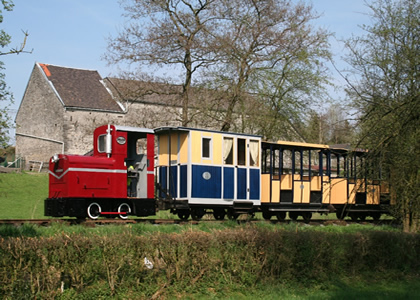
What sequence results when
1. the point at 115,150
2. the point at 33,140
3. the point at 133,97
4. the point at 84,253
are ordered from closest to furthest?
the point at 84,253 < the point at 115,150 < the point at 133,97 < the point at 33,140

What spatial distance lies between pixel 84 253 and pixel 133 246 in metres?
0.91

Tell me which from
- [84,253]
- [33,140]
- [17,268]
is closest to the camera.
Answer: [17,268]

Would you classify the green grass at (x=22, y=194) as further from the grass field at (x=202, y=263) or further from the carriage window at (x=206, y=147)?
the grass field at (x=202, y=263)

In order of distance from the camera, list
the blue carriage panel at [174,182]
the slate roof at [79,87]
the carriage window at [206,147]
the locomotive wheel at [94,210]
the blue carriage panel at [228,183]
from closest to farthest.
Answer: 1. the locomotive wheel at [94,210]
2. the blue carriage panel at [174,182]
3. the carriage window at [206,147]
4. the blue carriage panel at [228,183]
5. the slate roof at [79,87]

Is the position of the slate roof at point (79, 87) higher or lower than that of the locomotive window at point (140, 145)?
higher

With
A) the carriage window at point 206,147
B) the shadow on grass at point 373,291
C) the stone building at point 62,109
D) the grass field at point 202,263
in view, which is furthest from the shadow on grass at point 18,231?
the stone building at point 62,109

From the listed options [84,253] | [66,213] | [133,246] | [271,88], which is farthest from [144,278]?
[271,88]

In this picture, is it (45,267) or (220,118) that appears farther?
Result: (220,118)

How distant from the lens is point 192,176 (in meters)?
17.3

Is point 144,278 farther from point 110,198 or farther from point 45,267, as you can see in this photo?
point 110,198

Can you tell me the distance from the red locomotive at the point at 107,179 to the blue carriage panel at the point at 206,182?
1452 mm

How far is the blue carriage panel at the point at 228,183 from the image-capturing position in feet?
59.4

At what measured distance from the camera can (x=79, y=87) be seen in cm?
4650

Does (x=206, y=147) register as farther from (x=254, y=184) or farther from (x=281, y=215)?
(x=281, y=215)
